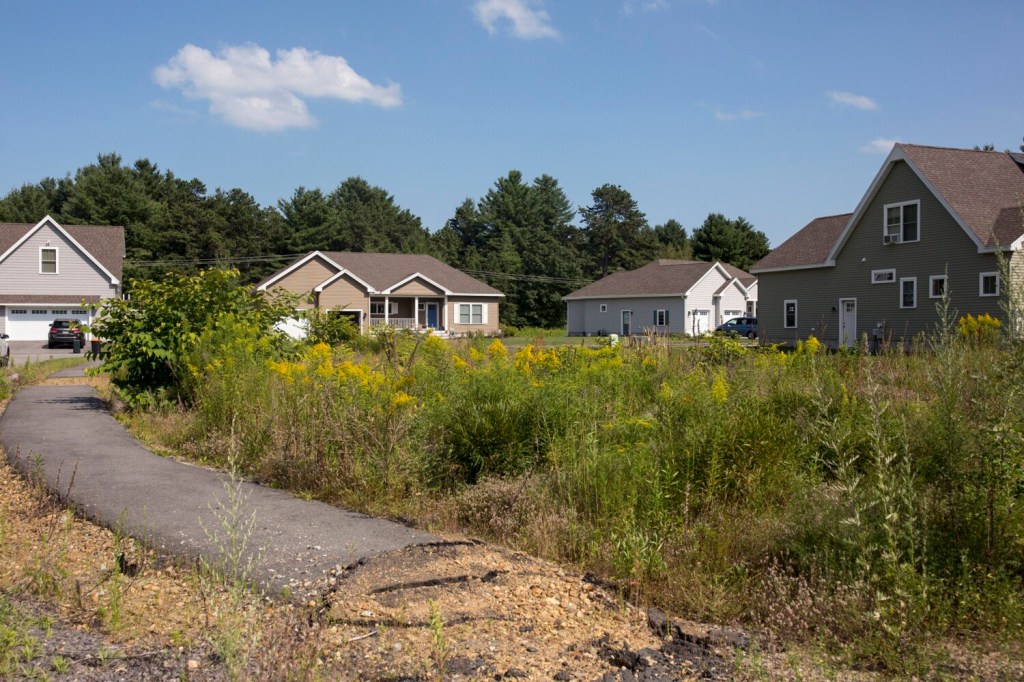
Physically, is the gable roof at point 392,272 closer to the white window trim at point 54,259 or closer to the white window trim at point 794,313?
the white window trim at point 54,259

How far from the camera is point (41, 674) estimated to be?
3.98m

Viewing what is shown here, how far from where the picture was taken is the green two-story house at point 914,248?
2947 centimetres

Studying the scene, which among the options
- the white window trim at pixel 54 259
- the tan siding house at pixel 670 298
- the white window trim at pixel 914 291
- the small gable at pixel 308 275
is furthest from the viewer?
the tan siding house at pixel 670 298

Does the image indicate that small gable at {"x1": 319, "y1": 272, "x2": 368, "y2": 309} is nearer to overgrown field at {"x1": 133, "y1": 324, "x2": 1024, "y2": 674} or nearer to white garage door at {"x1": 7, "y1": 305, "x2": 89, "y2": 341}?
white garage door at {"x1": 7, "y1": 305, "x2": 89, "y2": 341}

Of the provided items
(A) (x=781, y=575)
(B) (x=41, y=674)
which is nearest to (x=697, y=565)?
(A) (x=781, y=575)

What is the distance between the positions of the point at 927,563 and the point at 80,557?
546 centimetres

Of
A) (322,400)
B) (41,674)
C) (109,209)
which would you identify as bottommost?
(41,674)

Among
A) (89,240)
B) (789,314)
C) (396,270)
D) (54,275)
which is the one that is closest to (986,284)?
(789,314)

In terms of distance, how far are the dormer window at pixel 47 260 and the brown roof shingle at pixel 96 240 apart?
1.59 metres

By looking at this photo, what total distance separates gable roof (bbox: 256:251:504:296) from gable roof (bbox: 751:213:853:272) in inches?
840

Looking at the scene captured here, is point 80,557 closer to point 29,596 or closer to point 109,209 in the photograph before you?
point 29,596

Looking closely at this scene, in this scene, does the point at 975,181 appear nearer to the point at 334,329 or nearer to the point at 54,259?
the point at 334,329

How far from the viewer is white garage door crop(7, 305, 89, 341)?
46.2 meters

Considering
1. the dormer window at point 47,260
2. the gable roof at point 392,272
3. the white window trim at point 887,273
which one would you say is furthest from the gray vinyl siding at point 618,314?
the dormer window at point 47,260
